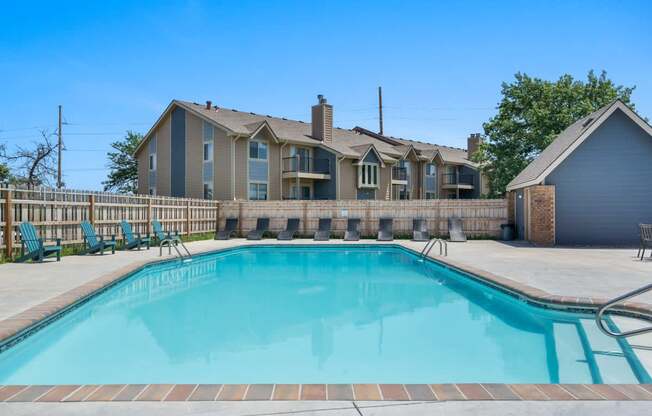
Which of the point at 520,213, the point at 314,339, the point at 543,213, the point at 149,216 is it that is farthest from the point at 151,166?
the point at 314,339

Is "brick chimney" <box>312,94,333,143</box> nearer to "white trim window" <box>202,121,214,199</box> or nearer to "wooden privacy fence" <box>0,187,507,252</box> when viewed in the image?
"white trim window" <box>202,121,214,199</box>

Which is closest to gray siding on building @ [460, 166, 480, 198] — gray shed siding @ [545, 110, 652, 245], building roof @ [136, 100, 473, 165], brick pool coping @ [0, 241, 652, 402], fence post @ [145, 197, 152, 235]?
building roof @ [136, 100, 473, 165]

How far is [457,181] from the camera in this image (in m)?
39.1

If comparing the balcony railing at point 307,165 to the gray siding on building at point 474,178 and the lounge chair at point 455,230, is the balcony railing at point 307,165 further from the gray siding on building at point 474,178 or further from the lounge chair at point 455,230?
the gray siding on building at point 474,178

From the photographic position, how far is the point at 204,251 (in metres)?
15.6

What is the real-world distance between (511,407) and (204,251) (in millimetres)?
13386

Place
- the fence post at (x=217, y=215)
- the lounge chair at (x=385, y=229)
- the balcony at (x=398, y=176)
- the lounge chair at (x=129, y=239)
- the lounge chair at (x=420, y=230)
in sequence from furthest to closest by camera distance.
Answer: the balcony at (x=398, y=176) < the fence post at (x=217, y=215) < the lounge chair at (x=385, y=229) < the lounge chair at (x=420, y=230) < the lounge chair at (x=129, y=239)

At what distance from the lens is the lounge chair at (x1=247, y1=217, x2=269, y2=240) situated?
850 inches

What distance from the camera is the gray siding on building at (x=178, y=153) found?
27500 mm

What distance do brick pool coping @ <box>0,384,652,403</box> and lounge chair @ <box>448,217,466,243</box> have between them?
16643 mm

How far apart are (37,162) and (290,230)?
21157mm

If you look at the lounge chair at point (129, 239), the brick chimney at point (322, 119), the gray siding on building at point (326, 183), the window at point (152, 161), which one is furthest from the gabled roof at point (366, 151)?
the lounge chair at point (129, 239)

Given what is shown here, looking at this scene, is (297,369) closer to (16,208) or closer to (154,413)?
(154,413)

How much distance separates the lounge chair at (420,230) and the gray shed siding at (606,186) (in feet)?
17.9
